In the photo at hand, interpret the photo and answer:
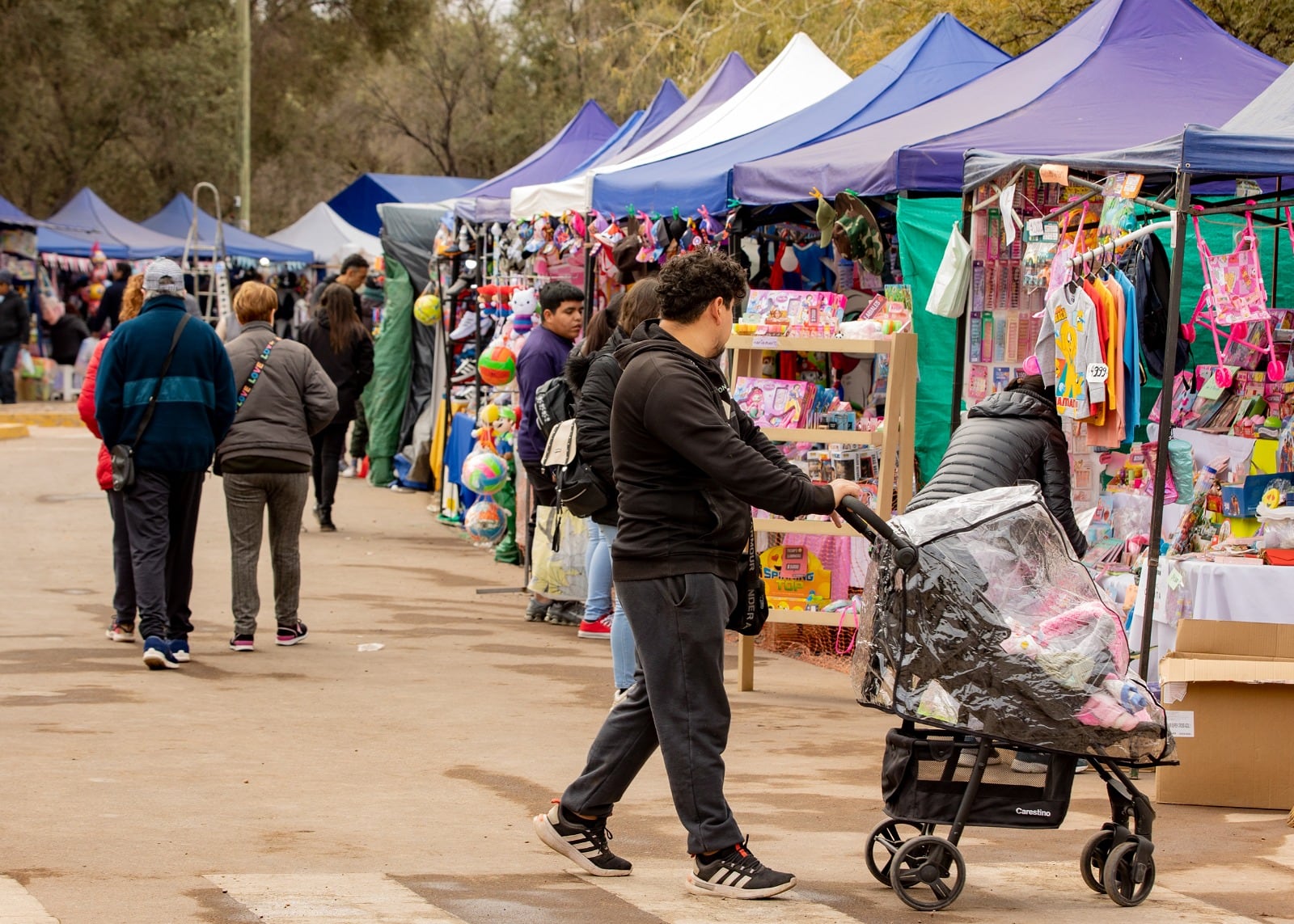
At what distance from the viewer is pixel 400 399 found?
17.8 m

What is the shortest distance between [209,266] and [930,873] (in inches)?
1125

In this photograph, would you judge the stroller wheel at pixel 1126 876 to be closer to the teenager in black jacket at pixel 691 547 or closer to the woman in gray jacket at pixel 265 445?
the teenager in black jacket at pixel 691 547

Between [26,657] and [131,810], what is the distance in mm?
3365

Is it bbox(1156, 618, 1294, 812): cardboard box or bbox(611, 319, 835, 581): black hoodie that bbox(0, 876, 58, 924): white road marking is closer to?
bbox(611, 319, 835, 581): black hoodie

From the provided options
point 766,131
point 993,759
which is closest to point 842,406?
point 993,759

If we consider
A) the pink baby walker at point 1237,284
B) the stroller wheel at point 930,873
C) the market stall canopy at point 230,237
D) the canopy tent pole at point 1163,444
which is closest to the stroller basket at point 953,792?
the stroller wheel at point 930,873

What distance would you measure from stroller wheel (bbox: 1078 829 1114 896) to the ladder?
15.7m

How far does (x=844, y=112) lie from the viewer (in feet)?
39.9

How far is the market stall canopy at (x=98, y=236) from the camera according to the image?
31562 millimetres

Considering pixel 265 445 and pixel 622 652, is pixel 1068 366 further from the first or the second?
pixel 265 445

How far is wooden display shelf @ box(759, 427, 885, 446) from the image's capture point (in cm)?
883

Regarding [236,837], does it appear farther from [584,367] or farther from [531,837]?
[584,367]

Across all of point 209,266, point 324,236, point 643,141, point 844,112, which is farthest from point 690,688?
point 324,236

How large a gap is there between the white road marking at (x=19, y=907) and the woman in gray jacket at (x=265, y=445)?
13.9ft
